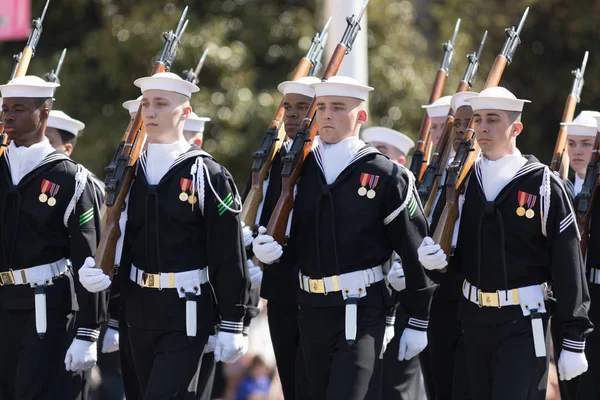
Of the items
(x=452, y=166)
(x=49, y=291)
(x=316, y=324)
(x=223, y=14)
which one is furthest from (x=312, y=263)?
(x=223, y=14)

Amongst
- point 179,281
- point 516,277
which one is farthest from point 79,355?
point 516,277

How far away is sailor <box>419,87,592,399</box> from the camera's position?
284 inches

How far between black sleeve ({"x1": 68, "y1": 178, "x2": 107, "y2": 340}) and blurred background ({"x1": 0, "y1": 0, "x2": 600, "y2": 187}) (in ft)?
19.2

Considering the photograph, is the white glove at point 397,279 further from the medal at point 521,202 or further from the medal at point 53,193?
the medal at point 53,193

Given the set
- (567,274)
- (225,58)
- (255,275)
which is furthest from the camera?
(225,58)

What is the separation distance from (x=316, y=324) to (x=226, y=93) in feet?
24.5

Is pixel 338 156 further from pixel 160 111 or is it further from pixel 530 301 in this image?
pixel 530 301

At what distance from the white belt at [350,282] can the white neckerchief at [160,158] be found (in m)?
1.12

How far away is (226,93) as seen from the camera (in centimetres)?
1468

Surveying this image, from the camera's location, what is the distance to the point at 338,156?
7.71 metres

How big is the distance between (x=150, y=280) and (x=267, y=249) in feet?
2.32

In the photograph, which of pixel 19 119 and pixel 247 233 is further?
pixel 247 233

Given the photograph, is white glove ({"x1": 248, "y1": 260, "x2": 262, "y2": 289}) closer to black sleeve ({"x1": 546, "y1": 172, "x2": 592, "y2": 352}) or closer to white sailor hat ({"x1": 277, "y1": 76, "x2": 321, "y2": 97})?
white sailor hat ({"x1": 277, "y1": 76, "x2": 321, "y2": 97})

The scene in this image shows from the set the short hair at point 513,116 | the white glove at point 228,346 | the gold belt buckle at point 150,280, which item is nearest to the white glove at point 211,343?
the white glove at point 228,346
